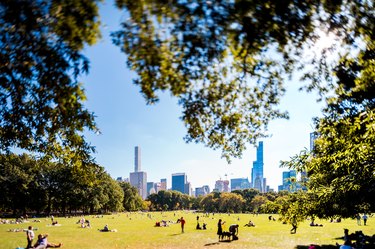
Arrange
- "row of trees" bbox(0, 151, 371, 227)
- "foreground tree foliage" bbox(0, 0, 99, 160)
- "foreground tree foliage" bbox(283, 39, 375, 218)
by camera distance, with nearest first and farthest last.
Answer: "foreground tree foliage" bbox(0, 0, 99, 160) < "foreground tree foliage" bbox(283, 39, 375, 218) < "row of trees" bbox(0, 151, 371, 227)

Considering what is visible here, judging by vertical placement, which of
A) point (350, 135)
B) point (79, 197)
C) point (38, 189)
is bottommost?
point (79, 197)

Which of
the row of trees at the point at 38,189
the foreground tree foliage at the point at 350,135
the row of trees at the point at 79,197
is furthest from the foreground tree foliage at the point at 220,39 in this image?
the row of trees at the point at 38,189

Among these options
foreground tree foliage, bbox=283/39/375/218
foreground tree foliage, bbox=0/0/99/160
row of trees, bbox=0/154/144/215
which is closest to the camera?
foreground tree foliage, bbox=0/0/99/160

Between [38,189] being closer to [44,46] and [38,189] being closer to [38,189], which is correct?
[38,189]

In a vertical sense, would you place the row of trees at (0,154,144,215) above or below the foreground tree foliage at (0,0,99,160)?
below

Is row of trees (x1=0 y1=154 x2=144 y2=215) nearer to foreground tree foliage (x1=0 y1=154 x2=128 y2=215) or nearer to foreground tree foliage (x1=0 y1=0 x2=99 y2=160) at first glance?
foreground tree foliage (x1=0 y1=154 x2=128 y2=215)

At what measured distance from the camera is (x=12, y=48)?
17.3 ft

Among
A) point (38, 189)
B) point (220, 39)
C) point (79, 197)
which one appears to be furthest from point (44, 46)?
point (79, 197)

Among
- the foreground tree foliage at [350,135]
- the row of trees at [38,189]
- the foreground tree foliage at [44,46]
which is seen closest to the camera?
the foreground tree foliage at [44,46]

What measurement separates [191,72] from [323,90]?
381 cm

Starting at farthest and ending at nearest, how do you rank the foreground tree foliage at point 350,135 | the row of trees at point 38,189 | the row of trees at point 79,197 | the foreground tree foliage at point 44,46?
the row of trees at point 38,189 < the row of trees at point 79,197 < the foreground tree foliage at point 350,135 < the foreground tree foliage at point 44,46

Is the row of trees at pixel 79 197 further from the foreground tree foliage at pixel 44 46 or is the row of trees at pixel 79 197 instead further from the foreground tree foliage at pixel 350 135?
the foreground tree foliage at pixel 44 46

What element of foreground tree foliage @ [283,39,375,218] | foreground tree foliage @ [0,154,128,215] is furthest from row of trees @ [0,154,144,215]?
foreground tree foliage @ [283,39,375,218]

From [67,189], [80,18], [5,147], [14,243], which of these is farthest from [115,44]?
[67,189]
